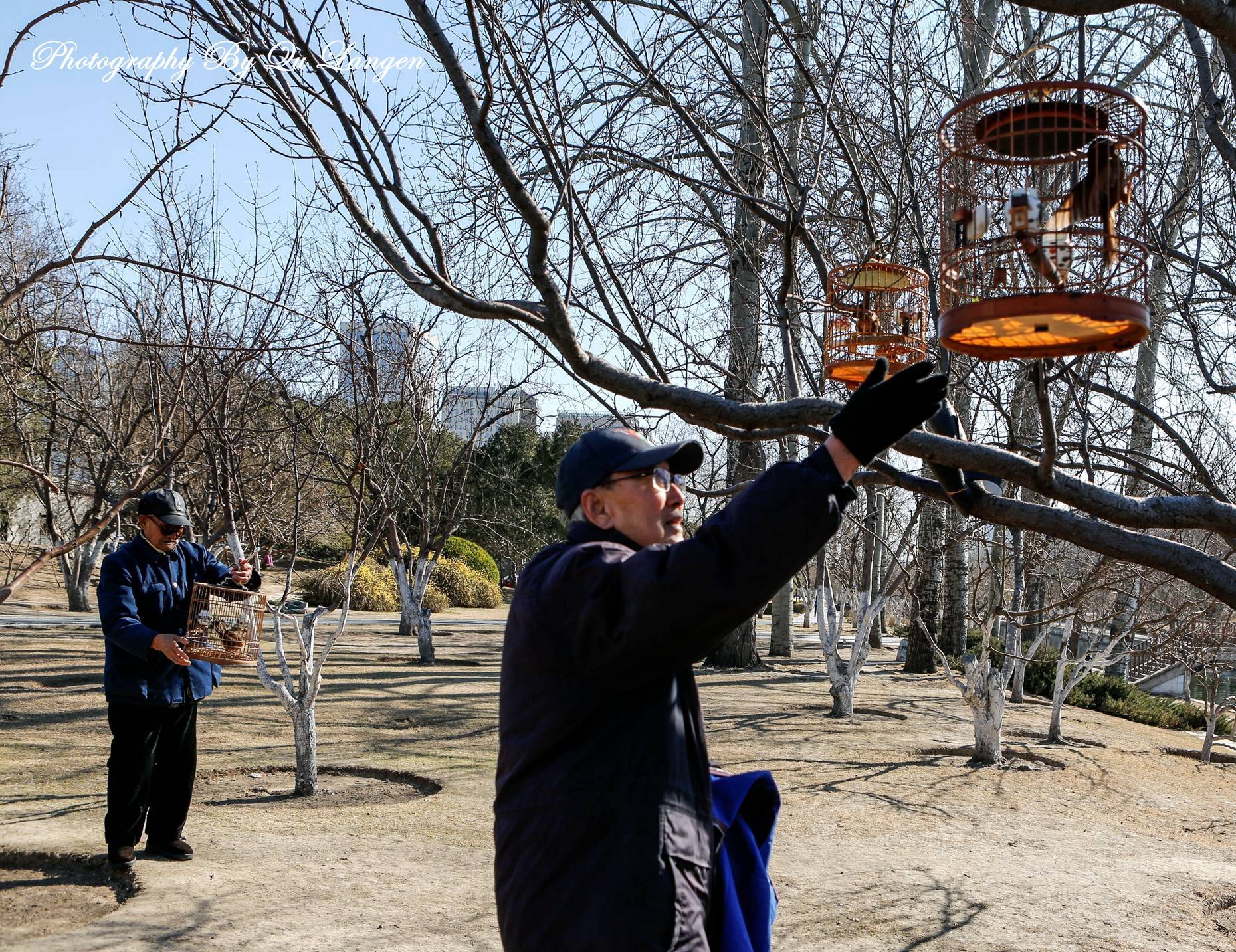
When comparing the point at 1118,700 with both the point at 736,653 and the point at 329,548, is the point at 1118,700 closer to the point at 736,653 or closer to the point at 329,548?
the point at 736,653

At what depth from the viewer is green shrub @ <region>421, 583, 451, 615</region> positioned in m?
30.0

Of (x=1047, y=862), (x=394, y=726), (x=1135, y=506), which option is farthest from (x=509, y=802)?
(x=394, y=726)

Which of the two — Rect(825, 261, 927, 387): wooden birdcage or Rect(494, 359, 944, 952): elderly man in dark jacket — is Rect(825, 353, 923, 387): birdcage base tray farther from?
Rect(494, 359, 944, 952): elderly man in dark jacket

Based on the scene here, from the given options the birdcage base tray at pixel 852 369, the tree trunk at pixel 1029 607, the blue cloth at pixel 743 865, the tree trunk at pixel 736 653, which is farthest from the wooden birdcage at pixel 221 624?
the tree trunk at pixel 736 653

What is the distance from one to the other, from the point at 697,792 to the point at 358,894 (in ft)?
13.5

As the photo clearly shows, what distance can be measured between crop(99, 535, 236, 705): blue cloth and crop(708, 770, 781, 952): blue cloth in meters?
4.17

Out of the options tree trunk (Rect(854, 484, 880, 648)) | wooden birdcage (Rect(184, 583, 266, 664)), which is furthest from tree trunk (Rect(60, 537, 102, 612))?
wooden birdcage (Rect(184, 583, 266, 664))

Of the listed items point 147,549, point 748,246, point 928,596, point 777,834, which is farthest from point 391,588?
point 147,549

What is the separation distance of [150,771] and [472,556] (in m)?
28.8

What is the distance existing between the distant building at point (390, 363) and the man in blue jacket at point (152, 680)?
77.9 inches

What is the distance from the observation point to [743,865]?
222cm

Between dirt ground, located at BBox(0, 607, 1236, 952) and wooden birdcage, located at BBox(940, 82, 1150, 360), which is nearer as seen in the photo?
wooden birdcage, located at BBox(940, 82, 1150, 360)

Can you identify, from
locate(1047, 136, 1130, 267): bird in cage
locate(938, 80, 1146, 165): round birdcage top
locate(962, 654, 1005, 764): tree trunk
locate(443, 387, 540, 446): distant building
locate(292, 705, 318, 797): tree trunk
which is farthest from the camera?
locate(443, 387, 540, 446): distant building

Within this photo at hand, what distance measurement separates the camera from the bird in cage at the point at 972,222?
9.56ft
